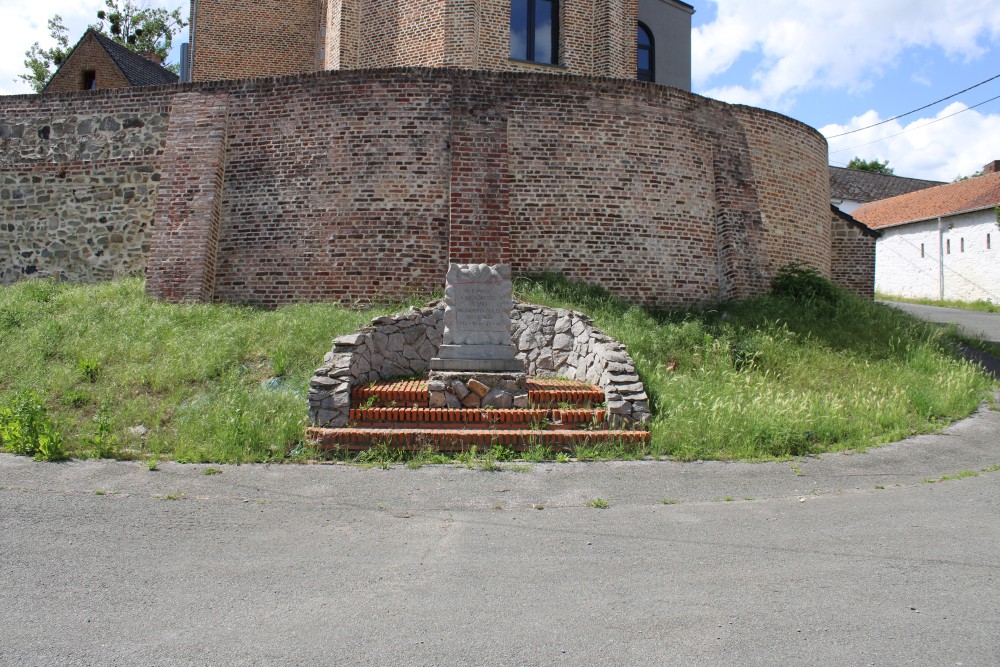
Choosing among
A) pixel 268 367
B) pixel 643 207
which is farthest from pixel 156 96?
pixel 643 207

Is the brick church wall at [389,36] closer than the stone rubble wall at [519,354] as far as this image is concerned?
No

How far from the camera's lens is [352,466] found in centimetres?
684

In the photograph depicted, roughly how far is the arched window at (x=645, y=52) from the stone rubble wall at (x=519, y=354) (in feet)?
48.5

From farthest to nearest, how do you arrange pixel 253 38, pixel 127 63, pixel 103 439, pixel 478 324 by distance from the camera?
pixel 127 63 < pixel 253 38 < pixel 478 324 < pixel 103 439

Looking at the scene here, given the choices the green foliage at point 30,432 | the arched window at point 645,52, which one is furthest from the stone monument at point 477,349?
the arched window at point 645,52

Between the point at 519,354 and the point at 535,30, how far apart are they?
1184 cm

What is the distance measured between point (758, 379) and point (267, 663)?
25.4 ft

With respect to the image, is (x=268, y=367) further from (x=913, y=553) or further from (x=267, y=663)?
(x=913, y=553)

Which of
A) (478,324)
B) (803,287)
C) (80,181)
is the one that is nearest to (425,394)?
(478,324)

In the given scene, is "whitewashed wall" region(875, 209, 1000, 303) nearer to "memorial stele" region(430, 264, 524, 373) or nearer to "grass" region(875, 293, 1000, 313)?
"grass" region(875, 293, 1000, 313)

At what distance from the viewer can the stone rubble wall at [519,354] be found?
7.69 m

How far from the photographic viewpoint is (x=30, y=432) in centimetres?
734

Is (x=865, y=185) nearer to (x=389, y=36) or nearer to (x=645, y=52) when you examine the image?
(x=645, y=52)

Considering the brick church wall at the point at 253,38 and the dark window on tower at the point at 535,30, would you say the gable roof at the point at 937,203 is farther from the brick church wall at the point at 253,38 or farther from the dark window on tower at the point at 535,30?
the brick church wall at the point at 253,38
